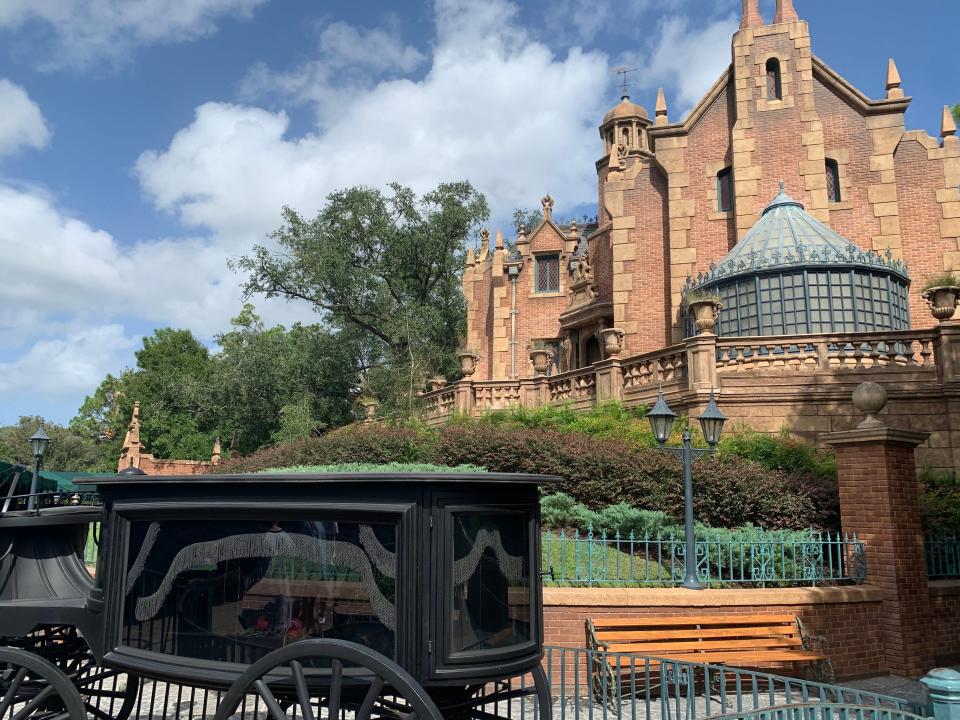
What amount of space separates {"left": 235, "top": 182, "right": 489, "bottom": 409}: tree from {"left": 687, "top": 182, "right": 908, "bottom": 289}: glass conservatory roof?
1352 centimetres

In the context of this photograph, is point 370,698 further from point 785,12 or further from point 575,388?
point 785,12

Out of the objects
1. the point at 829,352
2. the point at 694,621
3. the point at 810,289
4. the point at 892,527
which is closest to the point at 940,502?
the point at 892,527

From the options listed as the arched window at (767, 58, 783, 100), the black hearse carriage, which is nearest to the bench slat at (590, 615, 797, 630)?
the black hearse carriage

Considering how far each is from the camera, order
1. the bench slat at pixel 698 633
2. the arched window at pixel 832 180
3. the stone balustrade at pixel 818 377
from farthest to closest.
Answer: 1. the arched window at pixel 832 180
2. the stone balustrade at pixel 818 377
3. the bench slat at pixel 698 633

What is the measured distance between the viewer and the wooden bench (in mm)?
8719

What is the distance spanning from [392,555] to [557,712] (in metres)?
4.86

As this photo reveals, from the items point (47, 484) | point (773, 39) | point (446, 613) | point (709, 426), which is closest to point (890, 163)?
point (773, 39)

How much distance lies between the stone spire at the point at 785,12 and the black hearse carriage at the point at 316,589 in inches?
1043

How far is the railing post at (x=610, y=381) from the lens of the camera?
712 inches

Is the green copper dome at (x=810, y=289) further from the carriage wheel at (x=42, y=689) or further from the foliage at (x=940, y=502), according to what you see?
the carriage wheel at (x=42, y=689)

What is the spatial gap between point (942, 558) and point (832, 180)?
56.7 feet

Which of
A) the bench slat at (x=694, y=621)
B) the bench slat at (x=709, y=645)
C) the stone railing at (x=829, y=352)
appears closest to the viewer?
the bench slat at (x=709, y=645)

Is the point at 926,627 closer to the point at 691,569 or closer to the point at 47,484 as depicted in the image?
the point at 691,569

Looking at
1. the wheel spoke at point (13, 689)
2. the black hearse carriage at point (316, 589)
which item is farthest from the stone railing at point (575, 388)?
the wheel spoke at point (13, 689)
